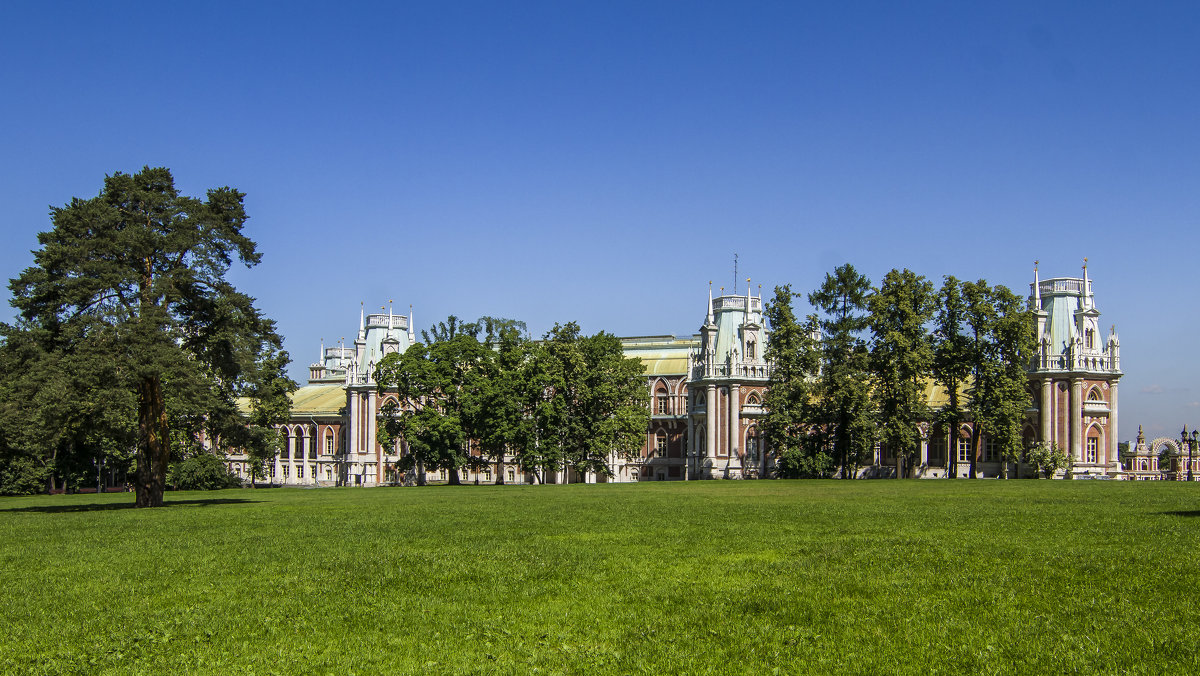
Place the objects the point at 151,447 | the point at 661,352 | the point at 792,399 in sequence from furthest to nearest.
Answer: the point at 661,352 → the point at 792,399 → the point at 151,447

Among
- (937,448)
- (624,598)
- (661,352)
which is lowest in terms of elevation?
(937,448)

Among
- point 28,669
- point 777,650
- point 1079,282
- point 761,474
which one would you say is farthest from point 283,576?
point 1079,282

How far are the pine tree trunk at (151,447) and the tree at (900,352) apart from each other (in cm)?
4160

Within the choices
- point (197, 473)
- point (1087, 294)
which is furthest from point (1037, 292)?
point (197, 473)

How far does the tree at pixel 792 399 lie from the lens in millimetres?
72500

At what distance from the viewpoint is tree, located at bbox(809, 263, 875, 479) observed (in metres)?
68.9

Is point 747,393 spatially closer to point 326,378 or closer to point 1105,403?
point 1105,403

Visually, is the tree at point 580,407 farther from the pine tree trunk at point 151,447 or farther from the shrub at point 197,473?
the pine tree trunk at point 151,447

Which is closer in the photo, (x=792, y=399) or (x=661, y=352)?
(x=792, y=399)

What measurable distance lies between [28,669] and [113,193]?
34.0 metres

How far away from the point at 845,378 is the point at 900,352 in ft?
12.8

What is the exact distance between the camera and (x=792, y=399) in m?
72.8

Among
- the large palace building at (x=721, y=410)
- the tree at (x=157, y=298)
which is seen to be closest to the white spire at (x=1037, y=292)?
the large palace building at (x=721, y=410)

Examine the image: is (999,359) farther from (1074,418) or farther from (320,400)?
(320,400)
